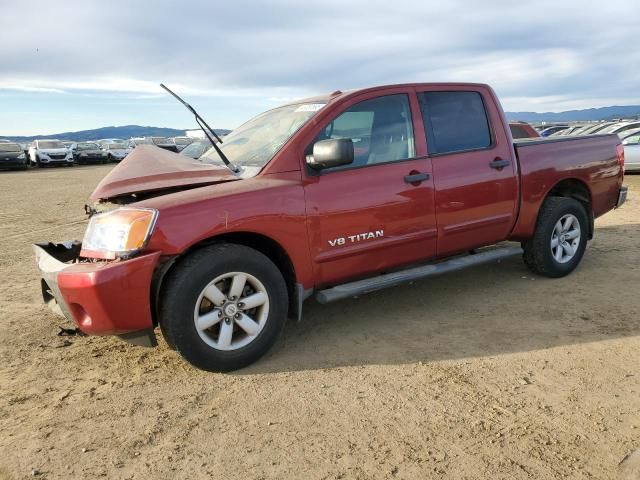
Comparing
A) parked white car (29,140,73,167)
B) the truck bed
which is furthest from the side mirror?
parked white car (29,140,73,167)

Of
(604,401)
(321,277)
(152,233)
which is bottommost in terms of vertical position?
(604,401)

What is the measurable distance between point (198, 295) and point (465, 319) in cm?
211

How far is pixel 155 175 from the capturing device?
3.51 meters

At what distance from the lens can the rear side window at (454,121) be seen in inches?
165

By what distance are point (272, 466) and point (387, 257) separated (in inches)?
74.9

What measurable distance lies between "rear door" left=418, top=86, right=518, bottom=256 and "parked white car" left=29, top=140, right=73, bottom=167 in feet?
103

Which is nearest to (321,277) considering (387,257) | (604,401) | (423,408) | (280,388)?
(387,257)

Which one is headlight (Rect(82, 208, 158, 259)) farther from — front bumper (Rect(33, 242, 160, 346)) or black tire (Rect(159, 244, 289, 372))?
black tire (Rect(159, 244, 289, 372))

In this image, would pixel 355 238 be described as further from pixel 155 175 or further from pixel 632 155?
pixel 632 155

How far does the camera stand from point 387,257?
390 centimetres

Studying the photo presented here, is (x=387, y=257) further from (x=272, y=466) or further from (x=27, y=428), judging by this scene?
(x=27, y=428)

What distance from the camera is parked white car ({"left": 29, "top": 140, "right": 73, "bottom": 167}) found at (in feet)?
101

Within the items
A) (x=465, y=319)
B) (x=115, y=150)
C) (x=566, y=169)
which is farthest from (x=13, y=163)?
(x=465, y=319)

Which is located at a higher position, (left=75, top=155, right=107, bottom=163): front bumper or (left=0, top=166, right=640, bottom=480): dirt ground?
(left=75, top=155, right=107, bottom=163): front bumper
